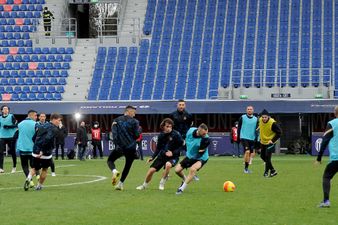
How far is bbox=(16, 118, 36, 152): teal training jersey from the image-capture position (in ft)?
67.5

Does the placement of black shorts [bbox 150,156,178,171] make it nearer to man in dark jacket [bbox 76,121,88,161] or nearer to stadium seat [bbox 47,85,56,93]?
man in dark jacket [bbox 76,121,88,161]

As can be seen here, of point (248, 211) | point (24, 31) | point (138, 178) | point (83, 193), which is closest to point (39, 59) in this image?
point (24, 31)

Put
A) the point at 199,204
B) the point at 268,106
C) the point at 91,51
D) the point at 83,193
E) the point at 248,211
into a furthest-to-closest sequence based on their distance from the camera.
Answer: the point at 91,51
the point at 268,106
the point at 83,193
the point at 199,204
the point at 248,211

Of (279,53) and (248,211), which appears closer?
(248,211)

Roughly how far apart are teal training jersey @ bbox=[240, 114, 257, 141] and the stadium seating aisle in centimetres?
2447

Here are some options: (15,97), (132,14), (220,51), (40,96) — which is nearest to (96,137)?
(40,96)

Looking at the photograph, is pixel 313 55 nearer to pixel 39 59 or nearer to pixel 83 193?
pixel 39 59

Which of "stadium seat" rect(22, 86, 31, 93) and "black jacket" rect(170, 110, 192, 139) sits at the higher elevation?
"stadium seat" rect(22, 86, 31, 93)

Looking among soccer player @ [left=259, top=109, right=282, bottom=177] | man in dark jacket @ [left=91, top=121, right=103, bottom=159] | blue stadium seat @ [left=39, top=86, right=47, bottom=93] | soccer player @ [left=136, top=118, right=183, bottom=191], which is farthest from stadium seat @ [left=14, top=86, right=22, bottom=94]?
soccer player @ [left=136, top=118, right=183, bottom=191]

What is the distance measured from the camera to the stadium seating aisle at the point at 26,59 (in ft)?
163

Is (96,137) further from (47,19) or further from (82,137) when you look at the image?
(47,19)

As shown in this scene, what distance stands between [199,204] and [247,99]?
2969 cm

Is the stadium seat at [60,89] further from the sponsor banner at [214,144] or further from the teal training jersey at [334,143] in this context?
the teal training jersey at [334,143]

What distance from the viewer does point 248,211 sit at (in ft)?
45.1
